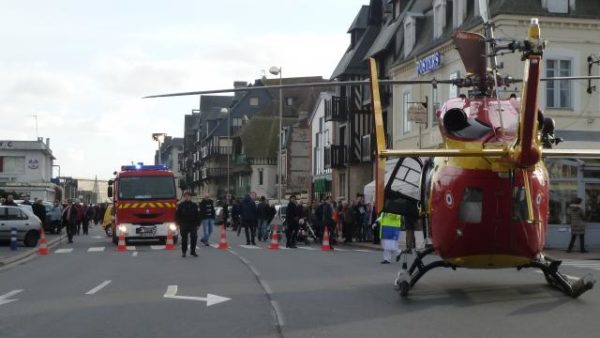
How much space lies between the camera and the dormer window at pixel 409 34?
37344 millimetres

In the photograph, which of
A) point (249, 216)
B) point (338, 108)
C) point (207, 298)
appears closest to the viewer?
point (207, 298)

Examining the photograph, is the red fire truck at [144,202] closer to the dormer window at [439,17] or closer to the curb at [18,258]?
the curb at [18,258]

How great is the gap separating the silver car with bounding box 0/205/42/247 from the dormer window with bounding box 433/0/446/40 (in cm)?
1695

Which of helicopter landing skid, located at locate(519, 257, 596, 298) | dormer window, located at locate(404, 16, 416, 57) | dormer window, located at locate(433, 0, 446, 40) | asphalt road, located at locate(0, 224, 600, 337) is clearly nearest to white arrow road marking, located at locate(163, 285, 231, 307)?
asphalt road, located at locate(0, 224, 600, 337)

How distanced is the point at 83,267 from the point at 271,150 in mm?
67261

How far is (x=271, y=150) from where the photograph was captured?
3450 inches

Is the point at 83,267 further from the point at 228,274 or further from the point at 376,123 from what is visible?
the point at 376,123

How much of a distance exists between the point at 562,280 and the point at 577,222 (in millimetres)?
13591

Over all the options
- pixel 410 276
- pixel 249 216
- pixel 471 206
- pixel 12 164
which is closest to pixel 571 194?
pixel 249 216

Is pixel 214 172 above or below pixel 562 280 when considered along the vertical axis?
above

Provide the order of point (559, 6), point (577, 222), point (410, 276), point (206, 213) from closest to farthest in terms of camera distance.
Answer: point (410, 276) → point (577, 222) → point (206, 213) → point (559, 6)

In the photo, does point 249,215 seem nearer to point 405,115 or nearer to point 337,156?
point 405,115

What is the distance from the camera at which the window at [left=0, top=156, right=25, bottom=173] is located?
308 ft

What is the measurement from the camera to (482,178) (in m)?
12.0
